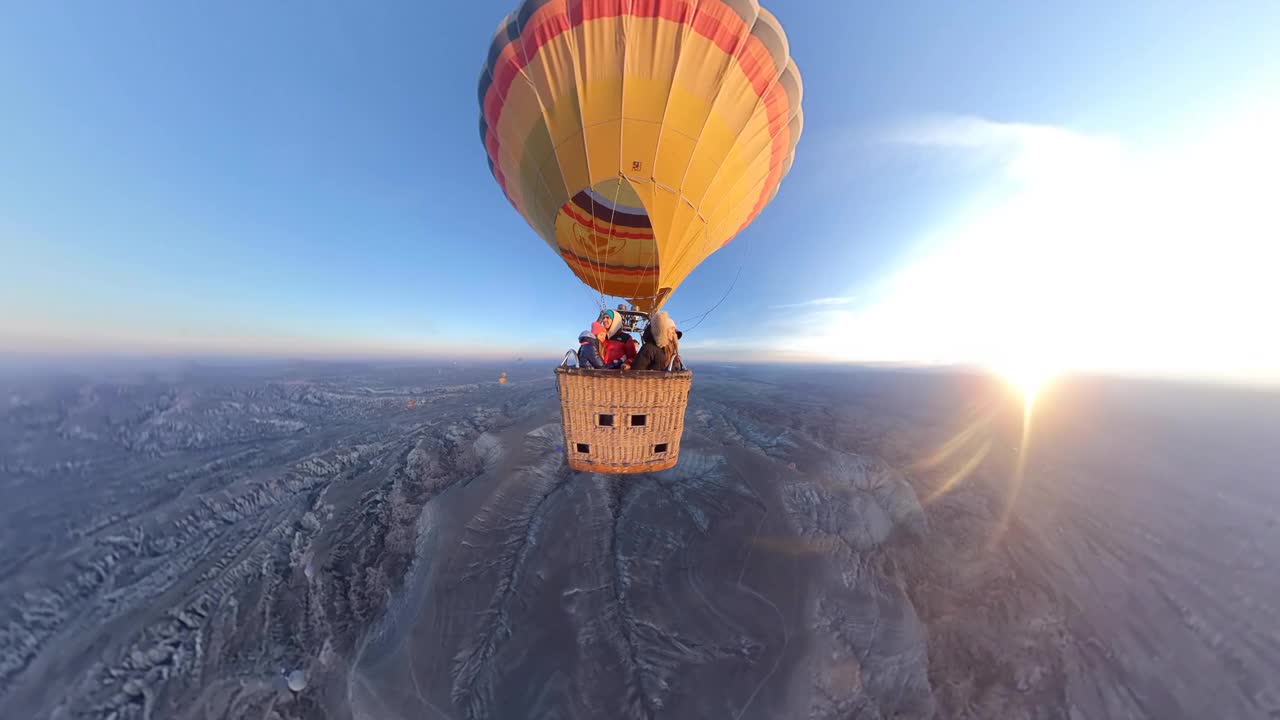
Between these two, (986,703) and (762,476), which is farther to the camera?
(762,476)

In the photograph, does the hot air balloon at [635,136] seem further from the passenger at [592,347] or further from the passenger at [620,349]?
the passenger at [620,349]

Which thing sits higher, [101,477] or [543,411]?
[543,411]

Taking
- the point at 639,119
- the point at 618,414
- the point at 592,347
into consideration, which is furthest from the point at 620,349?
the point at 639,119

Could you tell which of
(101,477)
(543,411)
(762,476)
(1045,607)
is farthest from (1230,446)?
(101,477)

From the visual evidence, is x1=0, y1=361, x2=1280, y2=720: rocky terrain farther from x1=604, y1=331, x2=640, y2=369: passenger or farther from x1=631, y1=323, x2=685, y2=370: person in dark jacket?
x1=631, y1=323, x2=685, y2=370: person in dark jacket

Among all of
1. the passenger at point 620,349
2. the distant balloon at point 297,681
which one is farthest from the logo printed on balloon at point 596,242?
the distant balloon at point 297,681

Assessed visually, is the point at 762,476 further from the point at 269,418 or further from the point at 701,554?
the point at 269,418
